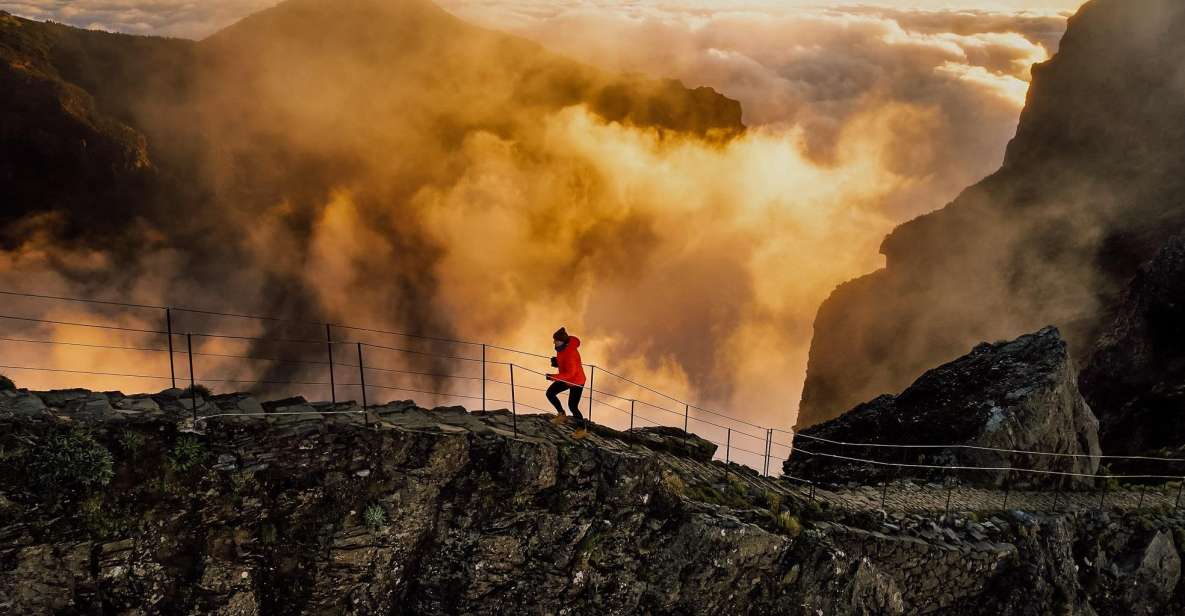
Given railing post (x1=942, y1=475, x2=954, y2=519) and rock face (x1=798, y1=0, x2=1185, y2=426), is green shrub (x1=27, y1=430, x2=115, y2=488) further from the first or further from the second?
rock face (x1=798, y1=0, x2=1185, y2=426)

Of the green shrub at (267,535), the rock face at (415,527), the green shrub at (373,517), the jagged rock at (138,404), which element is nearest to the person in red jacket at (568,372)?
the rock face at (415,527)

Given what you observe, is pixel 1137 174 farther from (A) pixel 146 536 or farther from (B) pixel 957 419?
(A) pixel 146 536

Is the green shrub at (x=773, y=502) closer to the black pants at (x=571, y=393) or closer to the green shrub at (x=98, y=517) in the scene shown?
the black pants at (x=571, y=393)

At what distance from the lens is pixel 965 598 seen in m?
13.8

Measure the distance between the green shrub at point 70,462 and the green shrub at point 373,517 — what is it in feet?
10.9

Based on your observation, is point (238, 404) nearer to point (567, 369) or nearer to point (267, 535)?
point (267, 535)

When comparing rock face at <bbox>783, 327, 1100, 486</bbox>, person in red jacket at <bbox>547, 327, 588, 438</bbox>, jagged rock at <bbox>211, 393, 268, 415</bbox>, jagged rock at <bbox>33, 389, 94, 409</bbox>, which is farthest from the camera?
rock face at <bbox>783, 327, 1100, 486</bbox>

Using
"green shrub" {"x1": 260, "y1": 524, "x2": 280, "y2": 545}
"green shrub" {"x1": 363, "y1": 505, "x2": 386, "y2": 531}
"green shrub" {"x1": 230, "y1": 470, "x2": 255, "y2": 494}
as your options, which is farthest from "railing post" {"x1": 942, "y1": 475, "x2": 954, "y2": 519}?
"green shrub" {"x1": 230, "y1": 470, "x2": 255, "y2": 494}

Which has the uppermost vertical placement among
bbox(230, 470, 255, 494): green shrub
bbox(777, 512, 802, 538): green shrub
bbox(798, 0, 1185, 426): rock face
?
bbox(798, 0, 1185, 426): rock face

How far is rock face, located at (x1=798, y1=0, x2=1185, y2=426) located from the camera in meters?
51.7

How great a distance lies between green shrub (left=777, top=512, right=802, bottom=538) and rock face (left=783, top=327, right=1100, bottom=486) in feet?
14.4

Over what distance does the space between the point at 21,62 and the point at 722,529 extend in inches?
5295

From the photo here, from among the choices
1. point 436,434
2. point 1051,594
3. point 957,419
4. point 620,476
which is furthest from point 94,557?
point 957,419

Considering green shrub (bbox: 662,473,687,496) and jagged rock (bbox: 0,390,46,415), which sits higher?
jagged rock (bbox: 0,390,46,415)
